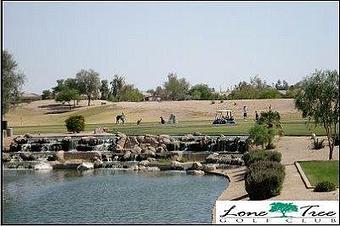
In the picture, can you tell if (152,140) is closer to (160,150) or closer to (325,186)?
(160,150)

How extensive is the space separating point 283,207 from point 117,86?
50.8ft

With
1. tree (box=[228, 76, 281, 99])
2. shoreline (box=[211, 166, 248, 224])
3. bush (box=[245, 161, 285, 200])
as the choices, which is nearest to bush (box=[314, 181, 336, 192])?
bush (box=[245, 161, 285, 200])

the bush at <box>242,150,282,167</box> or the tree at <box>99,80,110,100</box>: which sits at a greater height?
the tree at <box>99,80,110,100</box>

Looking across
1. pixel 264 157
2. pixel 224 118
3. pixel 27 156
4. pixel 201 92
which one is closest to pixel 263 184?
pixel 264 157

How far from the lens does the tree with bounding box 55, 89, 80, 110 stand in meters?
32.2

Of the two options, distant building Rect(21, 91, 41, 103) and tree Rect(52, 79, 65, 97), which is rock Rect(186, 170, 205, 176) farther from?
distant building Rect(21, 91, 41, 103)

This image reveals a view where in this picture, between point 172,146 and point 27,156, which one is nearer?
point 172,146

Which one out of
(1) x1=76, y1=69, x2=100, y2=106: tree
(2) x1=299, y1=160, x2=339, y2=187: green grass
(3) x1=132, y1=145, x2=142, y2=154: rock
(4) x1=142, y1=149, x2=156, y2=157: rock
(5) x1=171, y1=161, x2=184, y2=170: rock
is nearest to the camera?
(2) x1=299, y1=160, x2=339, y2=187: green grass

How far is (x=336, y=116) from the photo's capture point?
27.8 meters

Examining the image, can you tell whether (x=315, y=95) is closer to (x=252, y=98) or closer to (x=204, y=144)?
(x=252, y=98)

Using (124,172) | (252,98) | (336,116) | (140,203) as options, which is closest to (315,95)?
(336,116)

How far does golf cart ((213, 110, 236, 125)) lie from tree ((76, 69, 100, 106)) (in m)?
7.24

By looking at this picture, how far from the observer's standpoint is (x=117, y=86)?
31.6 m

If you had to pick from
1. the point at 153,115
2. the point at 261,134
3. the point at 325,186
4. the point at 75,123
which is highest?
the point at 153,115
